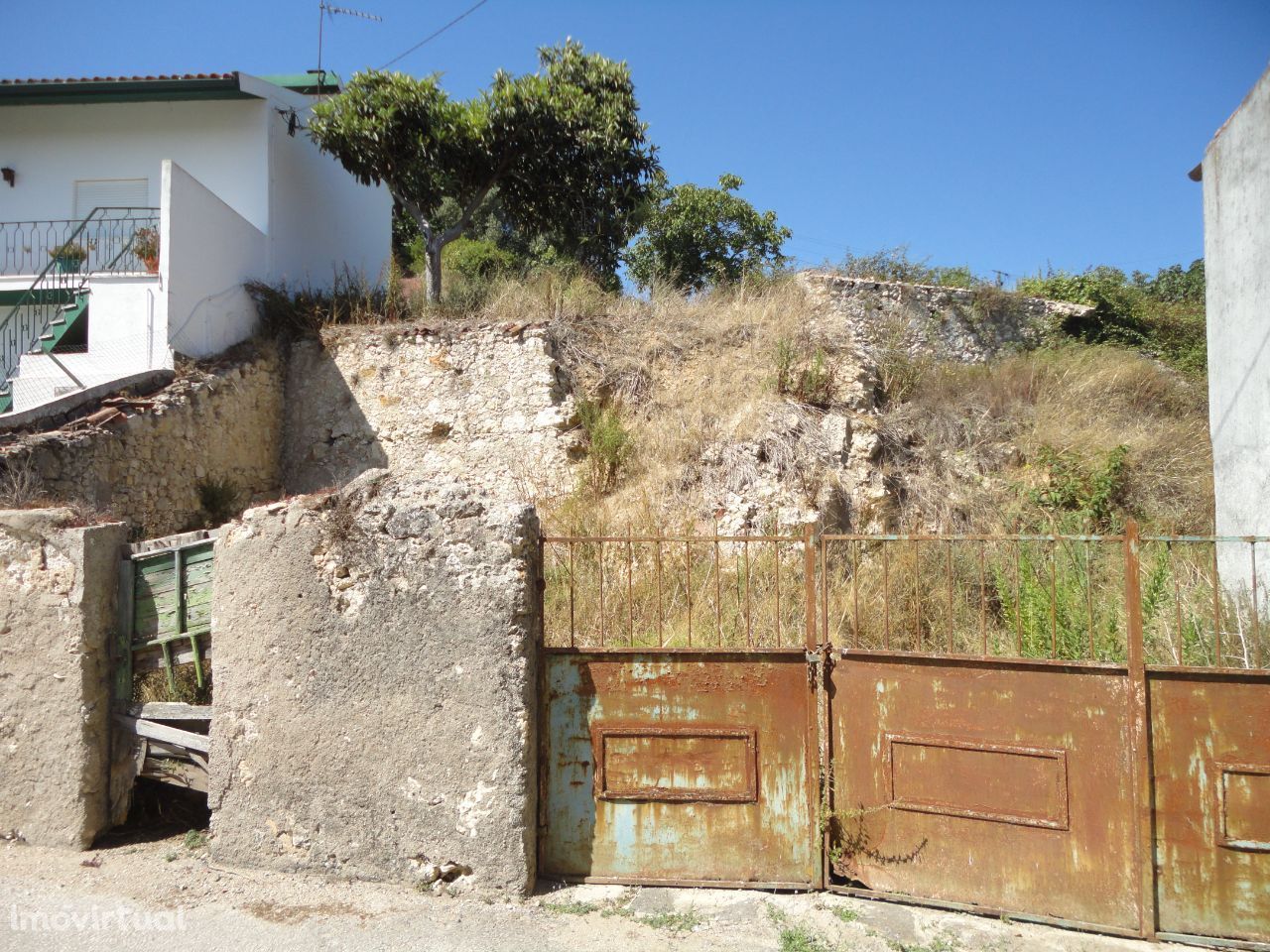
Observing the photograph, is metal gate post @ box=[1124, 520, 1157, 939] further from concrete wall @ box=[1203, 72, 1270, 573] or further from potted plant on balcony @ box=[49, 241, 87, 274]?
potted plant on balcony @ box=[49, 241, 87, 274]

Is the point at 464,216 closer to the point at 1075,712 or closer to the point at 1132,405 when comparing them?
the point at 1132,405

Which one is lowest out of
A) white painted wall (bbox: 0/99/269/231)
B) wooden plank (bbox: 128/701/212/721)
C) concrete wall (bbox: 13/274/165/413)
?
wooden plank (bbox: 128/701/212/721)

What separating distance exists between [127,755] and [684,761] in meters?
3.53

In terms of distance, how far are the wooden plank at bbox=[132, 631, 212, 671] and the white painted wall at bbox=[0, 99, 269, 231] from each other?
Answer: 403 inches

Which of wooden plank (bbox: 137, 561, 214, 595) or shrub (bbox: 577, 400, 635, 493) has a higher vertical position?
shrub (bbox: 577, 400, 635, 493)

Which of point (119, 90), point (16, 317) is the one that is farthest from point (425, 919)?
point (119, 90)

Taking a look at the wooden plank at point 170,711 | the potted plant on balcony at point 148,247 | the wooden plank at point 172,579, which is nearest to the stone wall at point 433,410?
the potted plant on balcony at point 148,247

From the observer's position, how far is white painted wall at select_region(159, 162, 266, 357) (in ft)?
32.9

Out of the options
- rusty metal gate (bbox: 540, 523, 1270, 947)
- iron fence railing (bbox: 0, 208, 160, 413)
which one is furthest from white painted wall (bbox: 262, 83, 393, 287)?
rusty metal gate (bbox: 540, 523, 1270, 947)

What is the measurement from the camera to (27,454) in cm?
743

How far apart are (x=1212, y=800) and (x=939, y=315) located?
10.5m

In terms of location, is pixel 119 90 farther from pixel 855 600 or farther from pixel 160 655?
pixel 855 600

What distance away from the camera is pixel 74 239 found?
492 inches

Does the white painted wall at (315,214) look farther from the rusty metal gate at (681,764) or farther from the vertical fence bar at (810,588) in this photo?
the vertical fence bar at (810,588)
